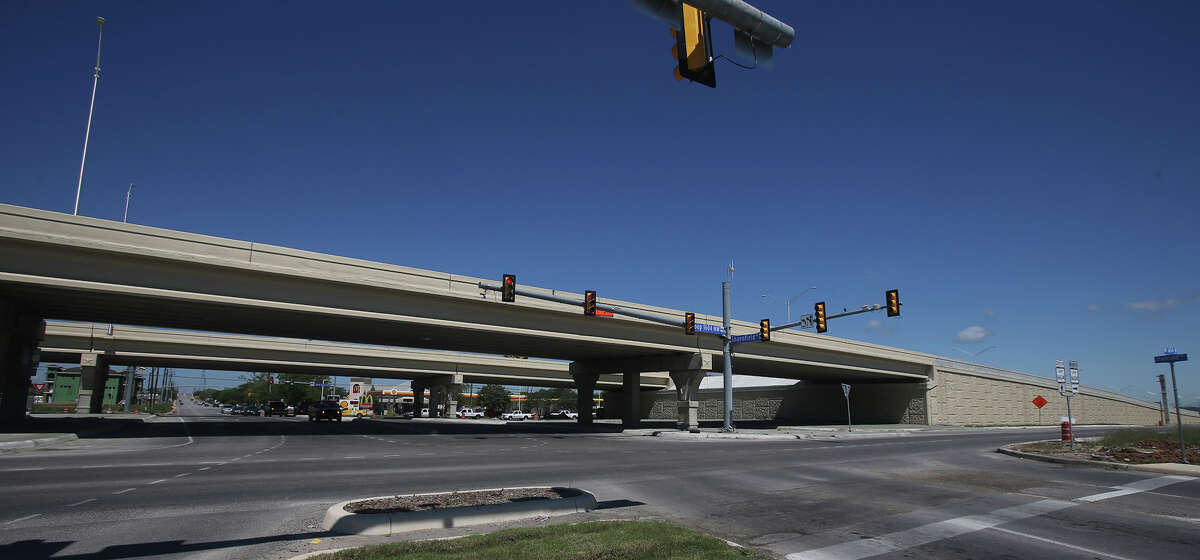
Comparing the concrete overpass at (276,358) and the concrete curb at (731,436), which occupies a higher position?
the concrete overpass at (276,358)

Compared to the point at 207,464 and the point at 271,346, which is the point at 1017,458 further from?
the point at 271,346

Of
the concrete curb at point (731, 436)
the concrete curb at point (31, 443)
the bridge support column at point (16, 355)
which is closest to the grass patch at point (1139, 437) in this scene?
the concrete curb at point (731, 436)

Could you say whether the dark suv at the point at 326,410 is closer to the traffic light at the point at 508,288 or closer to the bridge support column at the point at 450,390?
the bridge support column at the point at 450,390

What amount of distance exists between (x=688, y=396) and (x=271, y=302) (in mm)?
26147

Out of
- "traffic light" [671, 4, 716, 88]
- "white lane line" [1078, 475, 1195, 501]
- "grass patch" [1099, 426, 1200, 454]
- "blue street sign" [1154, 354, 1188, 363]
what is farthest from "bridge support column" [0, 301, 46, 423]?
"grass patch" [1099, 426, 1200, 454]

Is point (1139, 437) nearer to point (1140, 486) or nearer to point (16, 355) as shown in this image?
point (1140, 486)

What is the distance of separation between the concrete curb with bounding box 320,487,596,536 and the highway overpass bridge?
21881 millimetres

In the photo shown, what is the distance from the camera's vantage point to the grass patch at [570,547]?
6258mm

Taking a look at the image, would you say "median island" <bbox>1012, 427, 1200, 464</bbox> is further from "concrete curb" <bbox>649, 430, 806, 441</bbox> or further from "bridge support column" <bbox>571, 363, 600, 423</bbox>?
"bridge support column" <bbox>571, 363, 600, 423</bbox>

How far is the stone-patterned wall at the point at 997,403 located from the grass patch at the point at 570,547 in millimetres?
60335

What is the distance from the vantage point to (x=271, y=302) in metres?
27.8

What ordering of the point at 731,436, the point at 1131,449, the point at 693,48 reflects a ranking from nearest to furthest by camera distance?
the point at 693,48 < the point at 1131,449 < the point at 731,436

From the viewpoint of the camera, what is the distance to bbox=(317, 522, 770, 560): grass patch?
246 inches

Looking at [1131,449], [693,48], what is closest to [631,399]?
[1131,449]
